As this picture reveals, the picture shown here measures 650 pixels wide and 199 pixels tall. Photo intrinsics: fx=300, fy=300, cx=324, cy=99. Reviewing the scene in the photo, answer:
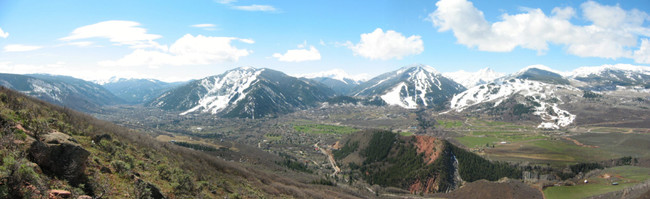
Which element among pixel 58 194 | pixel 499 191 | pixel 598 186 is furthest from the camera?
pixel 598 186

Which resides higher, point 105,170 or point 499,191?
point 105,170

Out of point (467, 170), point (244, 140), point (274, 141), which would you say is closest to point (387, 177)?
point (467, 170)

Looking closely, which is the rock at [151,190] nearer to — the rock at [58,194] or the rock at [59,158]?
the rock at [59,158]

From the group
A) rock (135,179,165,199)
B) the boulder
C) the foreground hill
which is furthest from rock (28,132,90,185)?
the foreground hill

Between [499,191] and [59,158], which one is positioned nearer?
[59,158]

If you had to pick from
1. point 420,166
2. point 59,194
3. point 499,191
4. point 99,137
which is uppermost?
point 99,137

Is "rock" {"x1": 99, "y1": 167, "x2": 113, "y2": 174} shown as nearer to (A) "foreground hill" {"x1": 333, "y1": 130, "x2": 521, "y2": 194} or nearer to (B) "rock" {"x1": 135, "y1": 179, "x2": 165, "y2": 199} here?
(B) "rock" {"x1": 135, "y1": 179, "x2": 165, "y2": 199}

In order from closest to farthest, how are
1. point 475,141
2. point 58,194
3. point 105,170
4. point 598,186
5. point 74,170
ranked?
point 58,194 < point 74,170 < point 105,170 < point 598,186 < point 475,141

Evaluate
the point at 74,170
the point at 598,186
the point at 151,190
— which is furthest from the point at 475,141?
the point at 74,170

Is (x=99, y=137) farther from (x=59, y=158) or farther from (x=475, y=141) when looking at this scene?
(x=475, y=141)
